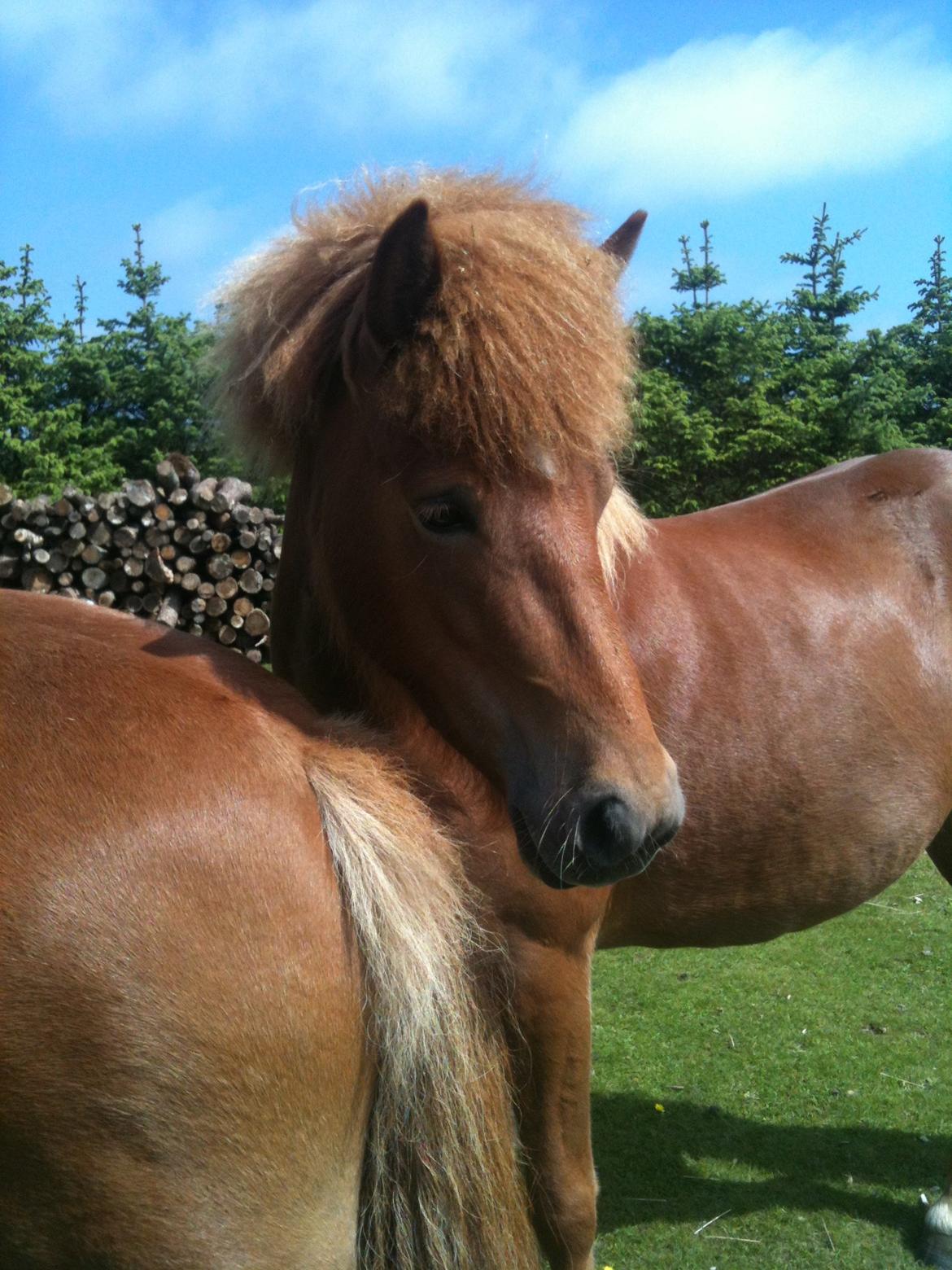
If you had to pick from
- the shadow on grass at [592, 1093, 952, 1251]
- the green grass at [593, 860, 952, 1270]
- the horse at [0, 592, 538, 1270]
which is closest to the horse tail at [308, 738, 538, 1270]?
the horse at [0, 592, 538, 1270]

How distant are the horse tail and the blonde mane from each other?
569 millimetres

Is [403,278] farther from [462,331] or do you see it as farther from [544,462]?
[544,462]

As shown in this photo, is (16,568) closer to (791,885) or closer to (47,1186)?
(791,885)

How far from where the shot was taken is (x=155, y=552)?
806 cm

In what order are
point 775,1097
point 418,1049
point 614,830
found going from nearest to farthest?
point 418,1049, point 614,830, point 775,1097

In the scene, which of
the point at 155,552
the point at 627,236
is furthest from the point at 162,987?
the point at 155,552

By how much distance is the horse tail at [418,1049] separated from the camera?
49.8 inches

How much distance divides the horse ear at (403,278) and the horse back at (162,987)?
2.35 ft

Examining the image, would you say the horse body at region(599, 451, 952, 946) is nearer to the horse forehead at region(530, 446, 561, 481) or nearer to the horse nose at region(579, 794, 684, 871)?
the horse forehead at region(530, 446, 561, 481)

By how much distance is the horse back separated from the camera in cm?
105

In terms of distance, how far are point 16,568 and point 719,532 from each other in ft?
22.4

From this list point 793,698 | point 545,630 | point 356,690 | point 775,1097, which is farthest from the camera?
point 775,1097

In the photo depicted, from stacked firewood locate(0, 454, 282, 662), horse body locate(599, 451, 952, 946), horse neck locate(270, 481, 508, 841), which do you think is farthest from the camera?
stacked firewood locate(0, 454, 282, 662)

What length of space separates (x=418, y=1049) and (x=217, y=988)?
0.31 m
